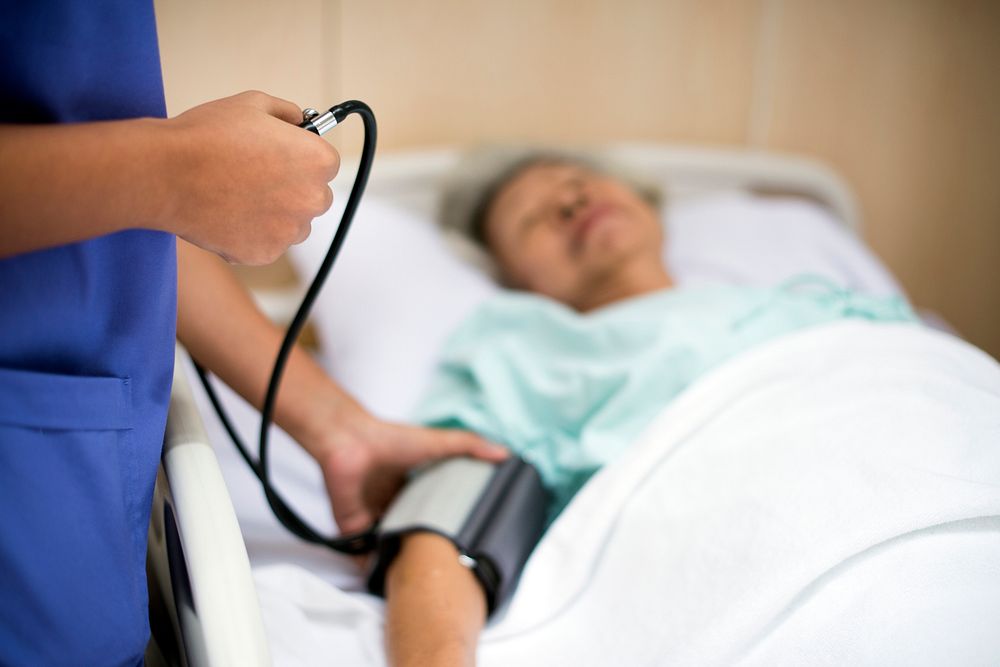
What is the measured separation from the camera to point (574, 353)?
1.26 metres

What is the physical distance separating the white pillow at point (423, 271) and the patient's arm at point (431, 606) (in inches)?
16.8

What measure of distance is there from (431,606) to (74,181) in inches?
20.1

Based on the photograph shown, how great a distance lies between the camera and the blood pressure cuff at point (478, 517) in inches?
35.2

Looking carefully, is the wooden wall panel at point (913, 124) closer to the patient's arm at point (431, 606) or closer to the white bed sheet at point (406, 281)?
the white bed sheet at point (406, 281)

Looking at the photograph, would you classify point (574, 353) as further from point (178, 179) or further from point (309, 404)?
point (178, 179)

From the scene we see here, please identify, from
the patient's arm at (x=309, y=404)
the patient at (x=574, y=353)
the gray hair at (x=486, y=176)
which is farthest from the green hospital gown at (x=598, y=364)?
the gray hair at (x=486, y=176)

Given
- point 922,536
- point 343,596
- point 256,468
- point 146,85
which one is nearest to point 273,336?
point 256,468

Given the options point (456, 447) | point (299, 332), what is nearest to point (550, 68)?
point (456, 447)

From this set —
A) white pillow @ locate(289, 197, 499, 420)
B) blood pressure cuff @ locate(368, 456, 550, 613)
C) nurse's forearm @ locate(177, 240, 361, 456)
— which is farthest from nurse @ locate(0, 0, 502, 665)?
white pillow @ locate(289, 197, 499, 420)

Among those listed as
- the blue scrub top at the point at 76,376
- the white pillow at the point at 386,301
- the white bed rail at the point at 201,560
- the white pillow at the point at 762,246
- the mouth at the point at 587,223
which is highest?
the blue scrub top at the point at 76,376

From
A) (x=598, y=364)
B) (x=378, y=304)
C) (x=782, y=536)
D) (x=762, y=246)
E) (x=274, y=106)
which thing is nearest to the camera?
(x=274, y=106)

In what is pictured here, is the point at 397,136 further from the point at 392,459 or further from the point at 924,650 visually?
the point at 924,650

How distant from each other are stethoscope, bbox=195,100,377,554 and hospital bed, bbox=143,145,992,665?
0.04m

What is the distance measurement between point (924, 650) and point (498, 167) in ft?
4.03
